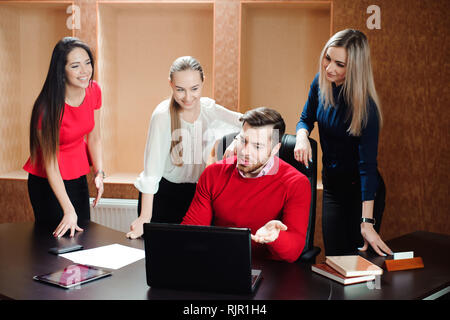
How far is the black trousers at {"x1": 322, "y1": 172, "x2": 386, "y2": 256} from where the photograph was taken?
235 centimetres

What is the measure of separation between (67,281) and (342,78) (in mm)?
1434

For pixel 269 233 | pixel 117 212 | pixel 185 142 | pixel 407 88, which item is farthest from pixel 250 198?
pixel 117 212

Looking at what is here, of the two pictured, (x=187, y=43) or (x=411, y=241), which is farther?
(x=187, y=43)

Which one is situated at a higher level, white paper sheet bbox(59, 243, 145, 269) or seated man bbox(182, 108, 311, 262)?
seated man bbox(182, 108, 311, 262)

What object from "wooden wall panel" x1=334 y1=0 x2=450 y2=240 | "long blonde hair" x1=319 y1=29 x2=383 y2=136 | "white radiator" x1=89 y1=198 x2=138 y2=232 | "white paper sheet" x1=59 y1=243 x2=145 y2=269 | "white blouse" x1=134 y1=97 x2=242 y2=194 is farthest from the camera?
"white radiator" x1=89 y1=198 x2=138 y2=232

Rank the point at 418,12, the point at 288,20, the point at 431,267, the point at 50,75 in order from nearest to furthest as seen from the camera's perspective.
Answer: the point at 431,267 → the point at 50,75 → the point at 418,12 → the point at 288,20

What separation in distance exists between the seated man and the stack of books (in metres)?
0.27

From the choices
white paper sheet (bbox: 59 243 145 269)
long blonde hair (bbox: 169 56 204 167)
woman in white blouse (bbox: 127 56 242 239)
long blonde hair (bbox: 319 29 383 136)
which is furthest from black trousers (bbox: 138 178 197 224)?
long blonde hair (bbox: 319 29 383 136)

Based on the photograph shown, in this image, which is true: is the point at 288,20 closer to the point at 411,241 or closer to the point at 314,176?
the point at 314,176

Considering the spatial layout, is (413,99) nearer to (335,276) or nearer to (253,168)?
(253,168)

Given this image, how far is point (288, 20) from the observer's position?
149 inches

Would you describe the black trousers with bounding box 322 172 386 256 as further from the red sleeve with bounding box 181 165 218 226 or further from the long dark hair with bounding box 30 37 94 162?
the long dark hair with bounding box 30 37 94 162
